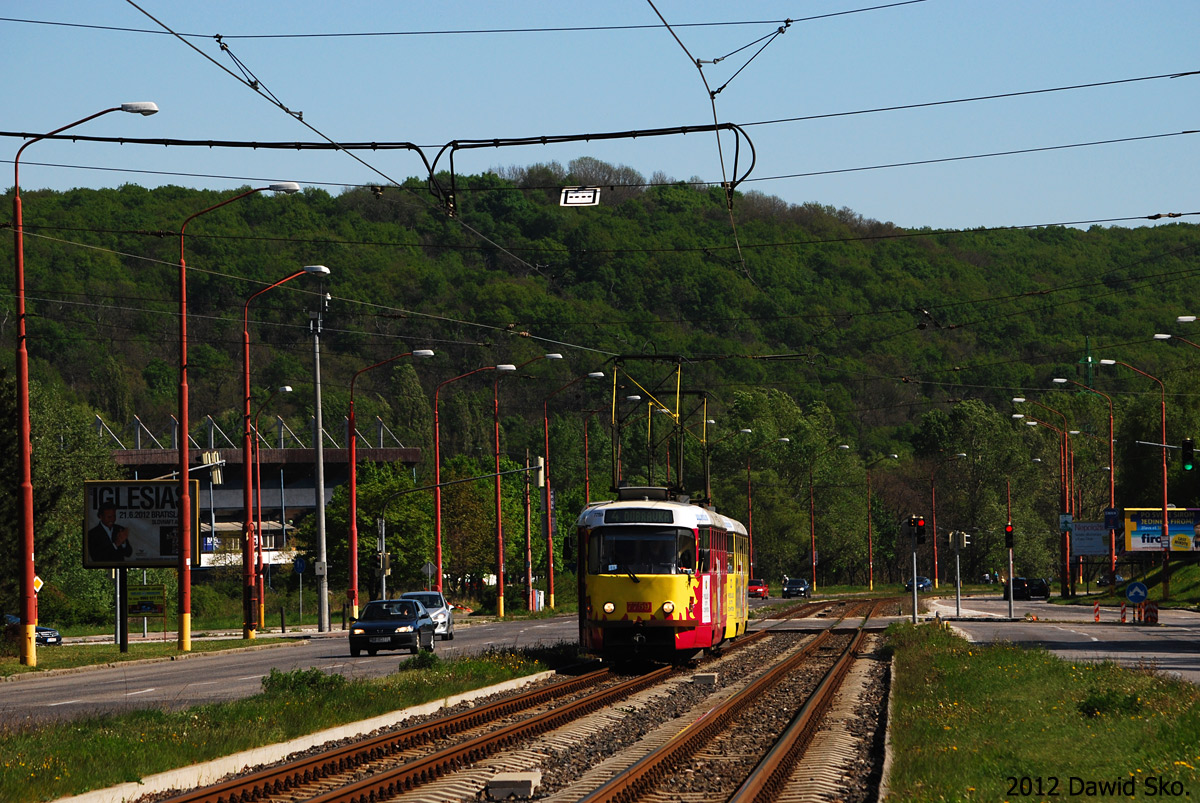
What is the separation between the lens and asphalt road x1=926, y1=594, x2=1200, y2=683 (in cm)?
2928

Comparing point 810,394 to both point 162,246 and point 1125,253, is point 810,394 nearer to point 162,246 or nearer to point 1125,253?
point 1125,253

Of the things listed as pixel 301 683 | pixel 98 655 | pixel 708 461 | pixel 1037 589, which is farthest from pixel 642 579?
pixel 1037 589

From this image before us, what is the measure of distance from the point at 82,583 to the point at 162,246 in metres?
56.1

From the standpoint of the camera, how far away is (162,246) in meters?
124

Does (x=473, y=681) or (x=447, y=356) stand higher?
(x=447, y=356)

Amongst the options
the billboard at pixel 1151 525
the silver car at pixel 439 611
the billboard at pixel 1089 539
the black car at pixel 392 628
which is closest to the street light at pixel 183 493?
the black car at pixel 392 628

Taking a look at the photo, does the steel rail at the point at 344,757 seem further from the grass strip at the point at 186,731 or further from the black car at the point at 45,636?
the black car at the point at 45,636

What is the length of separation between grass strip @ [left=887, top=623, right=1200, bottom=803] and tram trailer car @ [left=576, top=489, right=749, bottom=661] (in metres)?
4.79

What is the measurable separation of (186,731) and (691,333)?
102985 millimetres

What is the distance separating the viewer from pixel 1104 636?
39.6m

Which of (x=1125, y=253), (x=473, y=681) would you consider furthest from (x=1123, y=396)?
(x=473, y=681)

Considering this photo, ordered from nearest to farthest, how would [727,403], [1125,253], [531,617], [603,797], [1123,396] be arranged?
[603,797], [531,617], [1125,253], [1123,396], [727,403]

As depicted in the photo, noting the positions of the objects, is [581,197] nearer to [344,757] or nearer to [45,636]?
[344,757]

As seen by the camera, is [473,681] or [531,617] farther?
[531,617]
